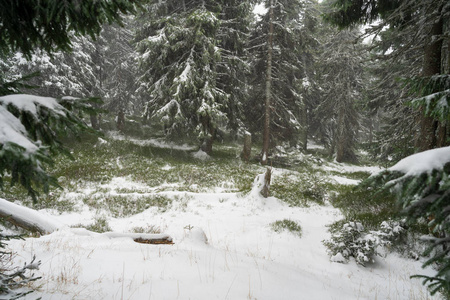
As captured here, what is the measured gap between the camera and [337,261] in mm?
5859

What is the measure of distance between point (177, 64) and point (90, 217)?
9.96 meters

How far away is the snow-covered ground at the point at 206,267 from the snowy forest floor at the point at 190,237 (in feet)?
0.08

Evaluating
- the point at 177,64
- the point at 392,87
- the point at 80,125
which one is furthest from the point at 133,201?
the point at 392,87

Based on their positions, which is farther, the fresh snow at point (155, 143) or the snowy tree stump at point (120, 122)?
the snowy tree stump at point (120, 122)

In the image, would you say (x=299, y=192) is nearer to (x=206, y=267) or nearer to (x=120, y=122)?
(x=206, y=267)

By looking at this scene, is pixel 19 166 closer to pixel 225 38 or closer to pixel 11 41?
pixel 11 41

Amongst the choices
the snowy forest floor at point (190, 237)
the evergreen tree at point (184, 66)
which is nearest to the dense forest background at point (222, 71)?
the evergreen tree at point (184, 66)

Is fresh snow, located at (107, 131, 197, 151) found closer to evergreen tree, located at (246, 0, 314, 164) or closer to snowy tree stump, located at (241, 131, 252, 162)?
snowy tree stump, located at (241, 131, 252, 162)

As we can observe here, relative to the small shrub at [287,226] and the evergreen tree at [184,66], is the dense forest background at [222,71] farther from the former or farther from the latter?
the small shrub at [287,226]

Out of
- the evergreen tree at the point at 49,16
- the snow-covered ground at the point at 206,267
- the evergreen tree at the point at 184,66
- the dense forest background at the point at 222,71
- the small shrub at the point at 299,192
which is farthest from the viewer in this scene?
the evergreen tree at the point at 184,66

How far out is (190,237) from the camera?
5.60 metres

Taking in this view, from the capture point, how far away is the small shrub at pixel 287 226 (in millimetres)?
7412

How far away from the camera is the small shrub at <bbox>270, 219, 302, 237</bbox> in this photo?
7.41 meters

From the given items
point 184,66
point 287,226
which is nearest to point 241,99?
point 184,66
